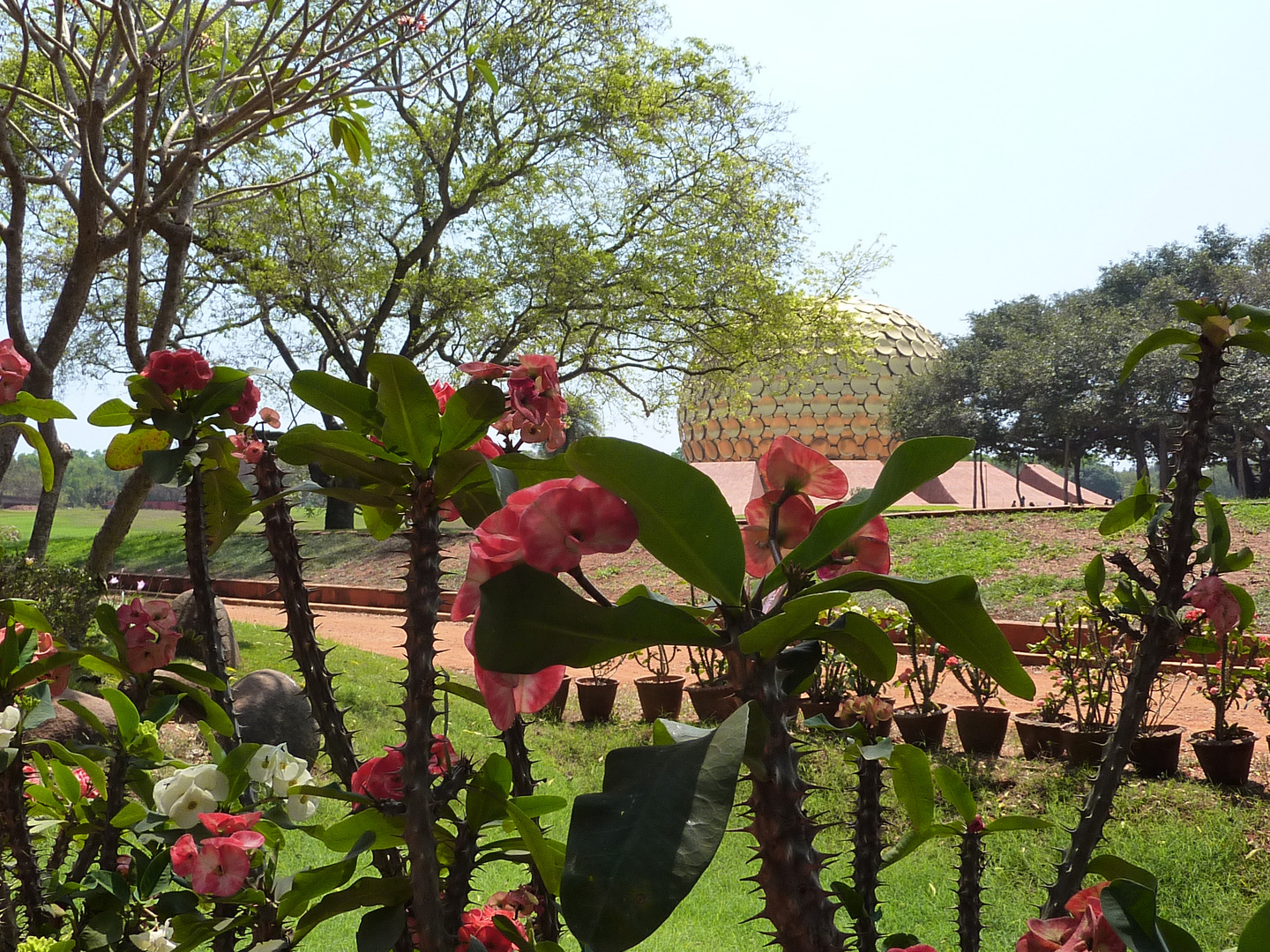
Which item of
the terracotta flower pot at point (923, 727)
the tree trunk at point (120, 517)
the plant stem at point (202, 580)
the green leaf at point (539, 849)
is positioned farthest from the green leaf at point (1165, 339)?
the terracotta flower pot at point (923, 727)

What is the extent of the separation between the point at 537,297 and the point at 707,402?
17.0 m

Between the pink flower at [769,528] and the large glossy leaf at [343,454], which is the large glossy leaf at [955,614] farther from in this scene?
the large glossy leaf at [343,454]

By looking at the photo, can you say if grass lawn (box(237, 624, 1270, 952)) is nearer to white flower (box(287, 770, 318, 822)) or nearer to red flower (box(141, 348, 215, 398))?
white flower (box(287, 770, 318, 822))

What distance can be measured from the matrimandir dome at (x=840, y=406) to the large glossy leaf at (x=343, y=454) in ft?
87.6

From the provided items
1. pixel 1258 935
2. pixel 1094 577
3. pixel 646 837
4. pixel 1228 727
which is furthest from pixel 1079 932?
pixel 1228 727

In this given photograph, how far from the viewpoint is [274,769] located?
1197 millimetres

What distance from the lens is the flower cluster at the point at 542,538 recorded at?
600 mm

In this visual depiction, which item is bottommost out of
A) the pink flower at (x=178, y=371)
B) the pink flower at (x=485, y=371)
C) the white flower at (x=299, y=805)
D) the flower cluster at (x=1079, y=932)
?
the white flower at (x=299, y=805)

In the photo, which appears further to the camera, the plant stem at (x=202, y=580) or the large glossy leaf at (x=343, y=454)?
the plant stem at (x=202, y=580)

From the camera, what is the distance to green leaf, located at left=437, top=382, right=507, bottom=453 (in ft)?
2.95

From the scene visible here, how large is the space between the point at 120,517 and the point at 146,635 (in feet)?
8.07

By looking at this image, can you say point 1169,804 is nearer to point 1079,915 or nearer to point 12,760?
point 1079,915

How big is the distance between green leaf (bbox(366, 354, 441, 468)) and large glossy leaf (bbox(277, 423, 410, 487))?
0.03m

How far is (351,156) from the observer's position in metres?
4.38
